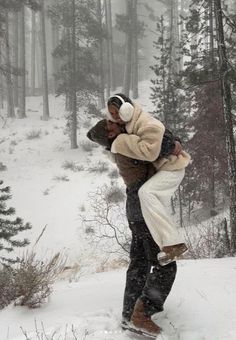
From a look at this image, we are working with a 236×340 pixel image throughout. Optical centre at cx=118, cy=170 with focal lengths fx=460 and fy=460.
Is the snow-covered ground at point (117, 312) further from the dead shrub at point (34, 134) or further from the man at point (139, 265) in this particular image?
the dead shrub at point (34, 134)

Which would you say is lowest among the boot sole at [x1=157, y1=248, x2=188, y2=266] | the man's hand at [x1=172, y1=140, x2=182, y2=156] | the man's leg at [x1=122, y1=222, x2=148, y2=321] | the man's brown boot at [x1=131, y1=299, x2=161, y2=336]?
the man's brown boot at [x1=131, y1=299, x2=161, y2=336]

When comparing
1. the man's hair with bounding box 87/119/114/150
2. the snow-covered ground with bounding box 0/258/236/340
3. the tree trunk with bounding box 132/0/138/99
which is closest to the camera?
the snow-covered ground with bounding box 0/258/236/340

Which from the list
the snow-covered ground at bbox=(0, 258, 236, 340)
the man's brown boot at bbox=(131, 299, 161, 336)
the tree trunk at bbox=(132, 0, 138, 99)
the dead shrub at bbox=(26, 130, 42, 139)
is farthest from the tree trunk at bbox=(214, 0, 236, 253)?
the tree trunk at bbox=(132, 0, 138, 99)

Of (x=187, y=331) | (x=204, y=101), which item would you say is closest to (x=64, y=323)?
(x=187, y=331)

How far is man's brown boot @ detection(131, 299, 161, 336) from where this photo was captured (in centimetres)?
380

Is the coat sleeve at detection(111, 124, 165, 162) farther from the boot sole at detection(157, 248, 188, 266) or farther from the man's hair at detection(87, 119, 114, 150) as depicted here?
the boot sole at detection(157, 248, 188, 266)

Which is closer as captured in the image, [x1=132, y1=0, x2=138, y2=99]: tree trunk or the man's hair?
the man's hair

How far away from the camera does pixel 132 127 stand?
12.6ft

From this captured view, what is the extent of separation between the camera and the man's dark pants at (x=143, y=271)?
3.79 metres

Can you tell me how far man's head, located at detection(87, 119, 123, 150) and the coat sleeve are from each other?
0.66ft

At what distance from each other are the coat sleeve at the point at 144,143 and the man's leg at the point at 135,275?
26.6 inches

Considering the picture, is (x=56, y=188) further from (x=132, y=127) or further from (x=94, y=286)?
(x=132, y=127)

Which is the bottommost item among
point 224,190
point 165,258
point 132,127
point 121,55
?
point 224,190

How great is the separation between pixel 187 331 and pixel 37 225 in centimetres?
1360
